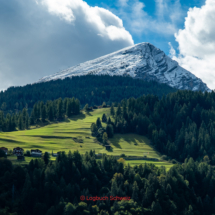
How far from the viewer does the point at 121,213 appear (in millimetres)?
100125

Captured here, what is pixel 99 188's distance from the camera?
115m

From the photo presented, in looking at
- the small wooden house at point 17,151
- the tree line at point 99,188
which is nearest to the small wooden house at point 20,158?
the small wooden house at point 17,151

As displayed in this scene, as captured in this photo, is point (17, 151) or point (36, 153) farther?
point (36, 153)

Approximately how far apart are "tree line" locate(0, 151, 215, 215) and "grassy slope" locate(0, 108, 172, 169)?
77.6 ft

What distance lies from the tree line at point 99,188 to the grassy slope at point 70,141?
2364 cm

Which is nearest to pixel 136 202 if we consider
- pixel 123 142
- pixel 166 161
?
pixel 166 161

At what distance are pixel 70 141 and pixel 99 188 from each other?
55.4 m

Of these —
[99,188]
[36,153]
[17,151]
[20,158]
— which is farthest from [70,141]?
[99,188]

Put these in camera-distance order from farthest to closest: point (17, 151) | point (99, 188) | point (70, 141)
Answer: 1. point (70, 141)
2. point (17, 151)
3. point (99, 188)

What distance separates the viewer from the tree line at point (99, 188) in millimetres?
99500

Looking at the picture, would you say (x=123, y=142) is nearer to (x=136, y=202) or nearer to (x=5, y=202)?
(x=136, y=202)

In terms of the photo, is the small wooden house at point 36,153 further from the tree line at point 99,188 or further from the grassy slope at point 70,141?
the tree line at point 99,188

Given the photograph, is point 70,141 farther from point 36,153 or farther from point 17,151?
point 17,151

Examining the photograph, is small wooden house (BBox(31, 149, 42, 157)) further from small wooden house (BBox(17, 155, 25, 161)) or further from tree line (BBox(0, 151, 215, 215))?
tree line (BBox(0, 151, 215, 215))
